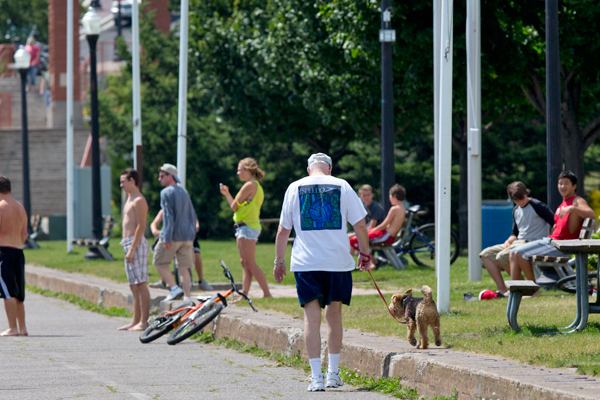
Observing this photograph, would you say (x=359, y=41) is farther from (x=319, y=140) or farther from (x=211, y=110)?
(x=211, y=110)

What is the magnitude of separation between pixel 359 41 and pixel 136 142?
5.44 m

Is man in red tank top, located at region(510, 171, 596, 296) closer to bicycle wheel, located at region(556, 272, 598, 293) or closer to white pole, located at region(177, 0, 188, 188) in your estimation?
bicycle wheel, located at region(556, 272, 598, 293)

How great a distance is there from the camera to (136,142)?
15.7 meters

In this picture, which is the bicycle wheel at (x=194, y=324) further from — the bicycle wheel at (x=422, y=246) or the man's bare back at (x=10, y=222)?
the bicycle wheel at (x=422, y=246)

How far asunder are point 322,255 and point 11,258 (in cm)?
491

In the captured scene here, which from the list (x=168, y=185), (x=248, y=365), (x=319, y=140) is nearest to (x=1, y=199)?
(x=168, y=185)

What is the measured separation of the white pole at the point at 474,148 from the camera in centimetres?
1270

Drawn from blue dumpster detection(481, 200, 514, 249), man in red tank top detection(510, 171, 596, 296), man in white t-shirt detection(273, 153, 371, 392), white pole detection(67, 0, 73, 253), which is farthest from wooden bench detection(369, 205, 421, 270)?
white pole detection(67, 0, 73, 253)

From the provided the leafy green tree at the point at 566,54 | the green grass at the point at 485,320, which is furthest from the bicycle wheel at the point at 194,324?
the leafy green tree at the point at 566,54

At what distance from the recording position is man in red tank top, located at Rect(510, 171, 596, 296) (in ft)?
31.8

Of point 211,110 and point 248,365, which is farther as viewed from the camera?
point 211,110

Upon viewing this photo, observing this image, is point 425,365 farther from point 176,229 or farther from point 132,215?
point 176,229

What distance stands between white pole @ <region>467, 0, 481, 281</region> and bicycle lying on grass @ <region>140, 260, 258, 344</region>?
450 cm

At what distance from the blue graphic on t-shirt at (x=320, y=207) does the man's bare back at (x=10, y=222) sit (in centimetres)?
459
